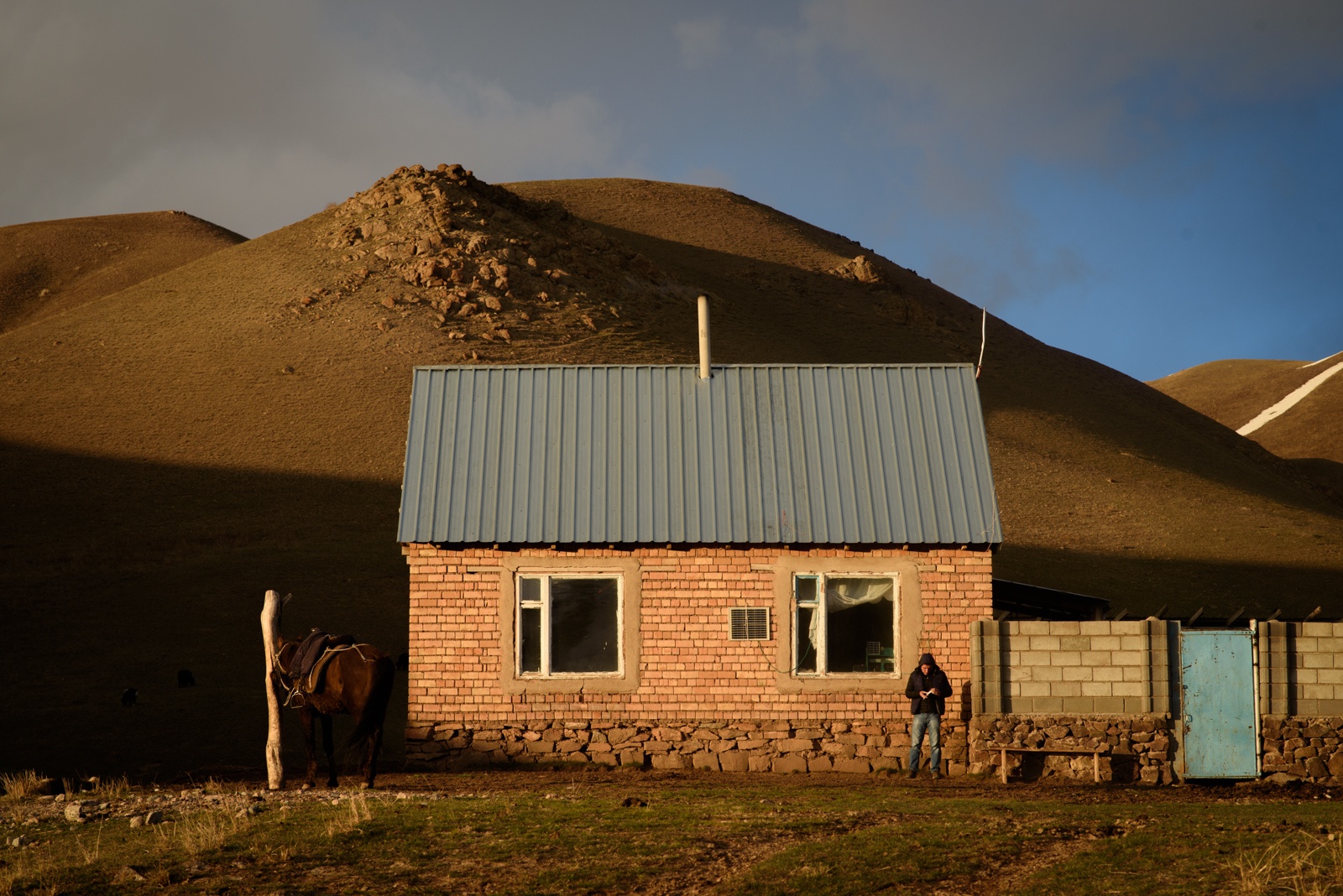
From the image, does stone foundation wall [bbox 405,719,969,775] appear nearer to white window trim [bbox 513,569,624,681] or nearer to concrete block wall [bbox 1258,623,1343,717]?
white window trim [bbox 513,569,624,681]

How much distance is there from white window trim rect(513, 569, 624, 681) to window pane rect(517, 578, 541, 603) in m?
0.02

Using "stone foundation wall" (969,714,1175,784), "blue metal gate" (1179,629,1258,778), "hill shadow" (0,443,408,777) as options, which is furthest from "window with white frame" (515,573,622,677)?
"blue metal gate" (1179,629,1258,778)

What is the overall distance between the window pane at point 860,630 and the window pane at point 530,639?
4.06m

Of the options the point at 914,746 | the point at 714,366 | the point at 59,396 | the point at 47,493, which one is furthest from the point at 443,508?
the point at 59,396

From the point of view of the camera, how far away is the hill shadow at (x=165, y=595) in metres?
21.0

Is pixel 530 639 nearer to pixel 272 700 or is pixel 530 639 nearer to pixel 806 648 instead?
pixel 272 700

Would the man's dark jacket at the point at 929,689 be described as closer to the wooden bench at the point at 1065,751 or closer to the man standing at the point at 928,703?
the man standing at the point at 928,703

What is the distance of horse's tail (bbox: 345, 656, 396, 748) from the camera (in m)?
14.9

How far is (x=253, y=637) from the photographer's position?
28641 millimetres

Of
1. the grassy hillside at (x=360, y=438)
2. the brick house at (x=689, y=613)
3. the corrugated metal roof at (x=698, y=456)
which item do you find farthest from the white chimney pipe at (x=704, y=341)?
the grassy hillside at (x=360, y=438)

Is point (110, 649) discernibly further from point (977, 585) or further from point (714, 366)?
point (977, 585)

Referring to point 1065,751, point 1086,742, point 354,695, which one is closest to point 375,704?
point 354,695

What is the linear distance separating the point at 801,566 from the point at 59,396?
51.4 m

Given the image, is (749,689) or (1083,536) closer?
(749,689)
